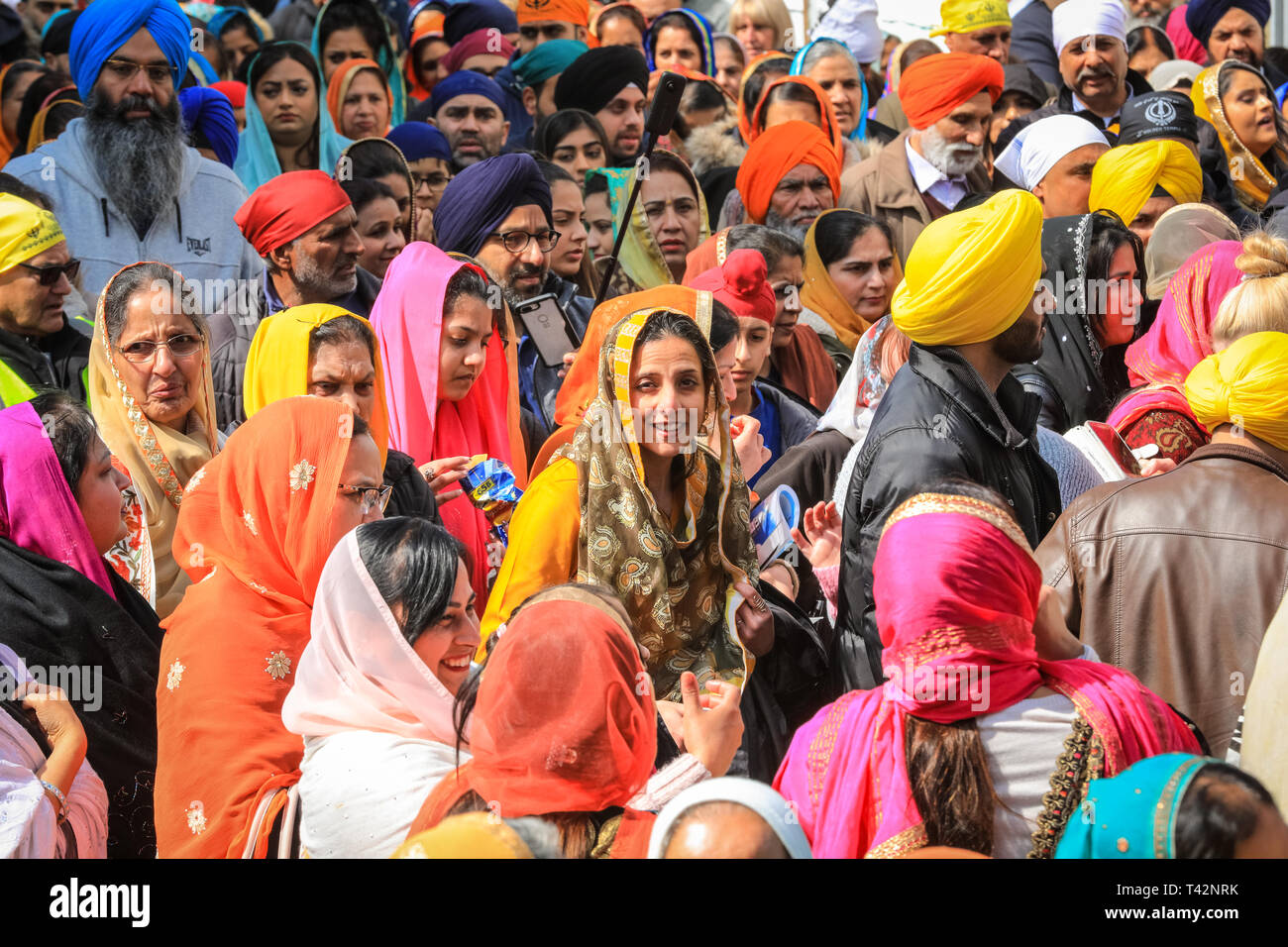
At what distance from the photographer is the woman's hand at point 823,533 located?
12.5ft

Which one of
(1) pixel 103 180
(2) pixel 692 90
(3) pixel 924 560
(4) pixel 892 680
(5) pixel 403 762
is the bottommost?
(5) pixel 403 762

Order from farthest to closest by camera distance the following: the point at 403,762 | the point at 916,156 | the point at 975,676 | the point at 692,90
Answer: the point at 692,90 < the point at 916,156 < the point at 403,762 < the point at 975,676

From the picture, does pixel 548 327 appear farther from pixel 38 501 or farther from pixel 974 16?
pixel 974 16

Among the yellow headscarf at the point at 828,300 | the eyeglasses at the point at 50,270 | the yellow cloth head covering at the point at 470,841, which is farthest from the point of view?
the yellow headscarf at the point at 828,300

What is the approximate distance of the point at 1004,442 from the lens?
329cm

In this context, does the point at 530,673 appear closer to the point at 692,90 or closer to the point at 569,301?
the point at 569,301

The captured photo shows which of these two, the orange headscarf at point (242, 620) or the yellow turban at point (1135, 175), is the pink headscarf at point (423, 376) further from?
the yellow turban at point (1135, 175)

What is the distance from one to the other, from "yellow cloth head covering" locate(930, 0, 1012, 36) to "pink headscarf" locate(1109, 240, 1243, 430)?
3.64m

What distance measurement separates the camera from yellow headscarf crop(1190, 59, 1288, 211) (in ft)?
23.9

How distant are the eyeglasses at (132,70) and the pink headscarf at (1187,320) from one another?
12.8 ft

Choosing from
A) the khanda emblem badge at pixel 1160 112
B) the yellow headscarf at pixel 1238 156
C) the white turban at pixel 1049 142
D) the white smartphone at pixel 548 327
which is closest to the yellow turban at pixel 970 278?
the white smartphone at pixel 548 327

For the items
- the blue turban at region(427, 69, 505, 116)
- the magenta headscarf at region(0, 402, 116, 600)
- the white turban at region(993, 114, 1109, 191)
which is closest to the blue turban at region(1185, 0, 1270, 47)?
the white turban at region(993, 114, 1109, 191)
